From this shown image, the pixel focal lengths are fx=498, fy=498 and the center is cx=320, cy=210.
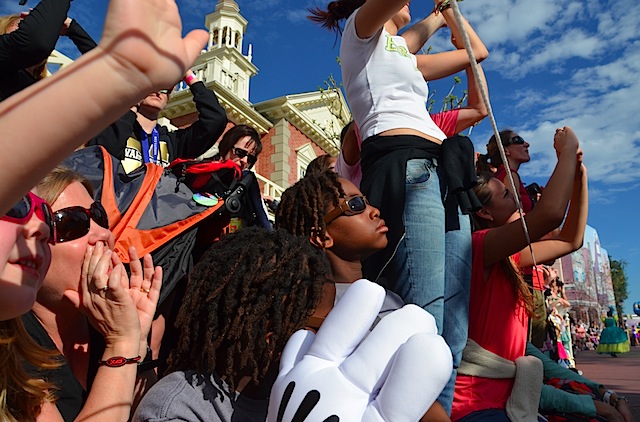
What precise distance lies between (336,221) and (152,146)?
127 cm

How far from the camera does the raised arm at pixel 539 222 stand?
2049 millimetres

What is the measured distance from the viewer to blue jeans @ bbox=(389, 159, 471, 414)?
1790 millimetres

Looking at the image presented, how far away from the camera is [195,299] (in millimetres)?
1470

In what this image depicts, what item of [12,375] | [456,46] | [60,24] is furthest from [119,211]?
[456,46]

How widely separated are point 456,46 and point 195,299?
180cm

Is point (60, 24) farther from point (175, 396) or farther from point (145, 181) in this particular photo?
point (175, 396)

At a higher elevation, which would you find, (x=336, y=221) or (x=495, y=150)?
(x=495, y=150)

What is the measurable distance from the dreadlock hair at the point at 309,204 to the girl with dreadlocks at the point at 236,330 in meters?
0.60

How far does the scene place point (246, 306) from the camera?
1.38 m

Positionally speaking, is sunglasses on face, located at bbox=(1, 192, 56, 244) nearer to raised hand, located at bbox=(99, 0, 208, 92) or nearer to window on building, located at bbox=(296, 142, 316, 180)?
raised hand, located at bbox=(99, 0, 208, 92)

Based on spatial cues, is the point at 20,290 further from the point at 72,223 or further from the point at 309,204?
the point at 309,204

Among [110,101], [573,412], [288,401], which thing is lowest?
[573,412]

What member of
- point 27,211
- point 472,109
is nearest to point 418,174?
point 472,109

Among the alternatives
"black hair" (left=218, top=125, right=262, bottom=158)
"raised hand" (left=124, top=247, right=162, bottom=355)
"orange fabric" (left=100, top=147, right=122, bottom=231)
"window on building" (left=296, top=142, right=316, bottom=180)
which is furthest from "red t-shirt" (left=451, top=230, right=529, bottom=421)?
"window on building" (left=296, top=142, right=316, bottom=180)
